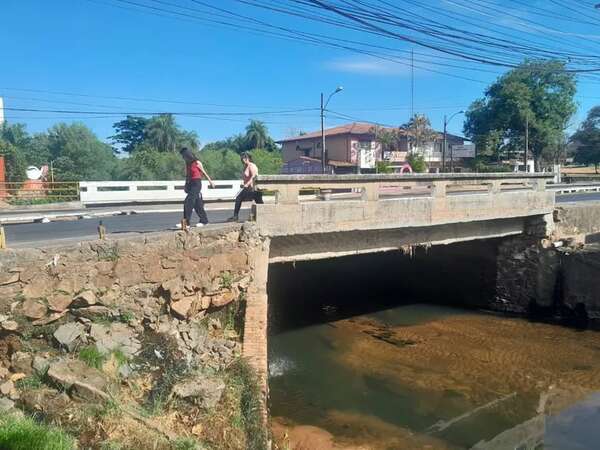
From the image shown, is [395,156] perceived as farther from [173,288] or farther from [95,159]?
[173,288]

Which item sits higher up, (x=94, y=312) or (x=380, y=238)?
(x=380, y=238)

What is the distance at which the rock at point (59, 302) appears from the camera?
20.5 feet

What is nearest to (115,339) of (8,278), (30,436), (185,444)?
(8,278)

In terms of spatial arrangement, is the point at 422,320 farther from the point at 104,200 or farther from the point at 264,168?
the point at 264,168

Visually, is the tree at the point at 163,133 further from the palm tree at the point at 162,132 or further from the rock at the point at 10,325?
the rock at the point at 10,325

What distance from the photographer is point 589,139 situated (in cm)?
5869

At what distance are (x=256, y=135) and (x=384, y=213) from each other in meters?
54.1

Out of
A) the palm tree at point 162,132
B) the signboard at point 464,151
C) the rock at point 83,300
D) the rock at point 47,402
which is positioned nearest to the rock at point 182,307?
the rock at point 83,300

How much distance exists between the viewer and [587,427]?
8.82 meters

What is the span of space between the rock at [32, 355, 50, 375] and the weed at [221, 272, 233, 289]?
295 cm

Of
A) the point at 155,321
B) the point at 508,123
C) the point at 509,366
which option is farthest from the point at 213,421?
the point at 508,123

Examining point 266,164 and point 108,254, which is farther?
point 266,164

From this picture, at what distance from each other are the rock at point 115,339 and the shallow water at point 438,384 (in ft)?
9.93

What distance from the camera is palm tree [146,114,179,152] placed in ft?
187
